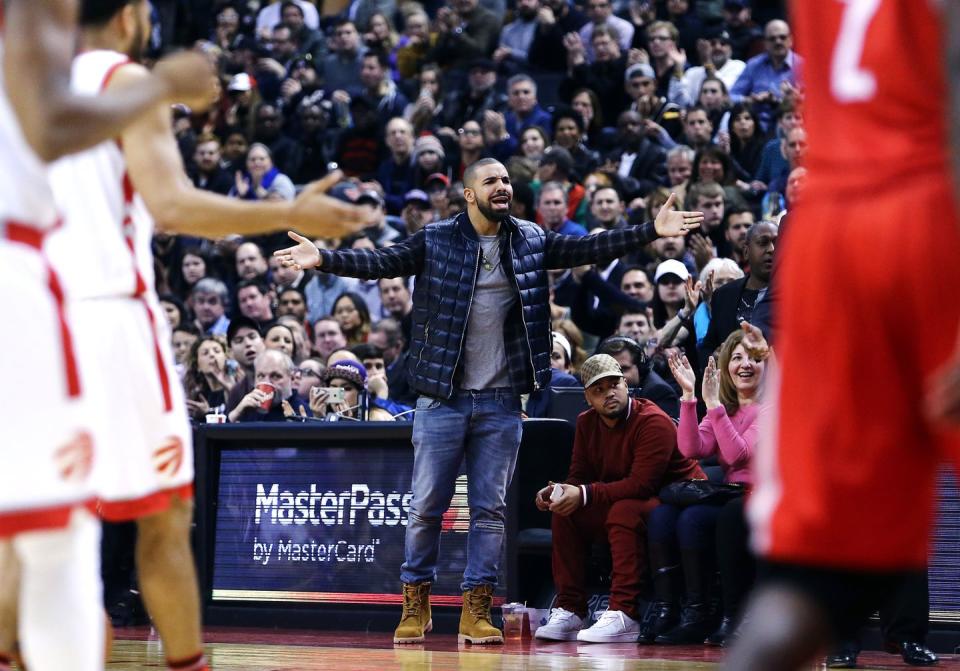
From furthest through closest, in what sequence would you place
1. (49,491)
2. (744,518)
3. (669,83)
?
(669,83) < (744,518) < (49,491)

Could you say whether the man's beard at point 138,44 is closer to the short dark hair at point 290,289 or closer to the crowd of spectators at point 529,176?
the crowd of spectators at point 529,176

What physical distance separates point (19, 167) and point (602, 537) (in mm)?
6151

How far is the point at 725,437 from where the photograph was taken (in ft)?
28.0

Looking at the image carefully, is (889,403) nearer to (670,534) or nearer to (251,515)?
(670,534)

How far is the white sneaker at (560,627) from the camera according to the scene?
28.9 ft

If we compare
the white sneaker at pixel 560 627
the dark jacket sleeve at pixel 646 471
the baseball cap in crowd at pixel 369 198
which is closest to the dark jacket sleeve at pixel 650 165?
the baseball cap in crowd at pixel 369 198

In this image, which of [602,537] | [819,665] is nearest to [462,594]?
[602,537]

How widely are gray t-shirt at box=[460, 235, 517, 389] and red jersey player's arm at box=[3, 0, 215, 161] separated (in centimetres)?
551

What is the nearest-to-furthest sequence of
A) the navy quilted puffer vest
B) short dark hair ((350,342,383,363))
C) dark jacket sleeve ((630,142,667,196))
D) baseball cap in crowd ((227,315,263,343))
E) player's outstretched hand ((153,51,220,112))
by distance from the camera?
player's outstretched hand ((153,51,220,112)) → the navy quilted puffer vest → short dark hair ((350,342,383,363)) → baseball cap in crowd ((227,315,263,343)) → dark jacket sleeve ((630,142,667,196))

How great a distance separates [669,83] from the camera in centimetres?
1513

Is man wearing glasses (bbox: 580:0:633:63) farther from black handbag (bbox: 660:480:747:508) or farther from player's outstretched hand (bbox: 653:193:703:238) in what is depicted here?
black handbag (bbox: 660:480:747:508)

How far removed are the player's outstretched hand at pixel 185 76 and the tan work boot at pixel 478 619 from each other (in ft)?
17.6

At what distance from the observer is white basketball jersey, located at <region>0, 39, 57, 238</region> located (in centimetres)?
338

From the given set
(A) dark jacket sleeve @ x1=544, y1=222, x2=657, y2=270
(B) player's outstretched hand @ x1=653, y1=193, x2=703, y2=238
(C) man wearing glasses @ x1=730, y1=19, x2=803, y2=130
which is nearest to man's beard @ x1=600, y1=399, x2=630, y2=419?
(A) dark jacket sleeve @ x1=544, y1=222, x2=657, y2=270
